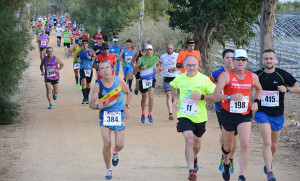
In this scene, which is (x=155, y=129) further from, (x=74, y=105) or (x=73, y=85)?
(x=73, y=85)

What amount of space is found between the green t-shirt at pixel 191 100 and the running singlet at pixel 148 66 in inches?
212

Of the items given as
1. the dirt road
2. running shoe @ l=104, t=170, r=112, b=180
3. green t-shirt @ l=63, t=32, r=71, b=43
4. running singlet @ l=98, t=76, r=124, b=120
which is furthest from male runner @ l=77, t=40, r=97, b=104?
green t-shirt @ l=63, t=32, r=71, b=43

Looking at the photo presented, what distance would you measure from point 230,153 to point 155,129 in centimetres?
465

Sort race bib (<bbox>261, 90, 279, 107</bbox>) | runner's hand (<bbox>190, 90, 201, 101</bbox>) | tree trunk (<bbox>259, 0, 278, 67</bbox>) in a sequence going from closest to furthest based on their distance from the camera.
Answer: runner's hand (<bbox>190, 90, 201, 101</bbox>), race bib (<bbox>261, 90, 279, 107</bbox>), tree trunk (<bbox>259, 0, 278, 67</bbox>)

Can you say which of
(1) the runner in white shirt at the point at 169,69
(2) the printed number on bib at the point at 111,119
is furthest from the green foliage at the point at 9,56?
(2) the printed number on bib at the point at 111,119

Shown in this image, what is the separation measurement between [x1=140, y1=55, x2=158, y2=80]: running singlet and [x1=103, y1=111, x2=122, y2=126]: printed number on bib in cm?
511

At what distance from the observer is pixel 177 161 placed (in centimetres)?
925

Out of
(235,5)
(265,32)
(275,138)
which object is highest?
(235,5)

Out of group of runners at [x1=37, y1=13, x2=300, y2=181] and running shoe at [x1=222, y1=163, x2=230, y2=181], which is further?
running shoe at [x1=222, y1=163, x2=230, y2=181]

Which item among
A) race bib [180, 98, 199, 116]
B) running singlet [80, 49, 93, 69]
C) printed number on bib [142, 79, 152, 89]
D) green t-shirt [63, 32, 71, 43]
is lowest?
race bib [180, 98, 199, 116]

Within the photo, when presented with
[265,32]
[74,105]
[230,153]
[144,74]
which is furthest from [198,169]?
[74,105]

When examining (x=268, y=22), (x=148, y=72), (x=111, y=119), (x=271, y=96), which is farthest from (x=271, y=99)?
(x=268, y=22)

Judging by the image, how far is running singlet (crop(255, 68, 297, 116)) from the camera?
7652 mm

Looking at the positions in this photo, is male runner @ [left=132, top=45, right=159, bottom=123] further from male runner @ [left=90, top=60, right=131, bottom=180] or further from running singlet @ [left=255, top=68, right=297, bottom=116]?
running singlet @ [left=255, top=68, right=297, bottom=116]
